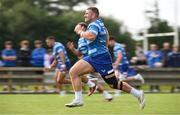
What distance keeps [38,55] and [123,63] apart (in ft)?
12.7

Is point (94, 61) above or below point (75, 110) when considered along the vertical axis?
above

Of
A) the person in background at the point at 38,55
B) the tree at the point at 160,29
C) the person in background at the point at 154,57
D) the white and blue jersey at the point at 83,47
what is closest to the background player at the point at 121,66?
the person in background at the point at 154,57

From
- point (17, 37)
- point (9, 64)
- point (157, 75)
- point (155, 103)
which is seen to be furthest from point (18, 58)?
point (17, 37)

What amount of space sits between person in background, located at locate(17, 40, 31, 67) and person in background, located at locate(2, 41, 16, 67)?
34 centimetres

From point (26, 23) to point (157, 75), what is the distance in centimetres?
2913

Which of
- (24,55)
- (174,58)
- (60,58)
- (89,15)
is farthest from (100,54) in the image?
(174,58)

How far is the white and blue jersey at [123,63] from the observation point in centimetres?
2119

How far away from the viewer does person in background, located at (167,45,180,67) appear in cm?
2473

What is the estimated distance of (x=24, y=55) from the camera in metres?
25.2

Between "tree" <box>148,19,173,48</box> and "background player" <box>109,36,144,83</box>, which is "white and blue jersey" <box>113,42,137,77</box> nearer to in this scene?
"background player" <box>109,36,144,83</box>

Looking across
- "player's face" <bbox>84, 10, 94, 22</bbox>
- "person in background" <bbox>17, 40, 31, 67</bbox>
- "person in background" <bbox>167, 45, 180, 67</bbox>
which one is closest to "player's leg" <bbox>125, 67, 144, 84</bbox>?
"person in background" <bbox>167, 45, 180, 67</bbox>

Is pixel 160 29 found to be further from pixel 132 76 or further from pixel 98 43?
pixel 98 43

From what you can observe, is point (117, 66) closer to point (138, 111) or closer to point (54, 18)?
point (138, 111)

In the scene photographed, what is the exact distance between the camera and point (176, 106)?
52.4ft
